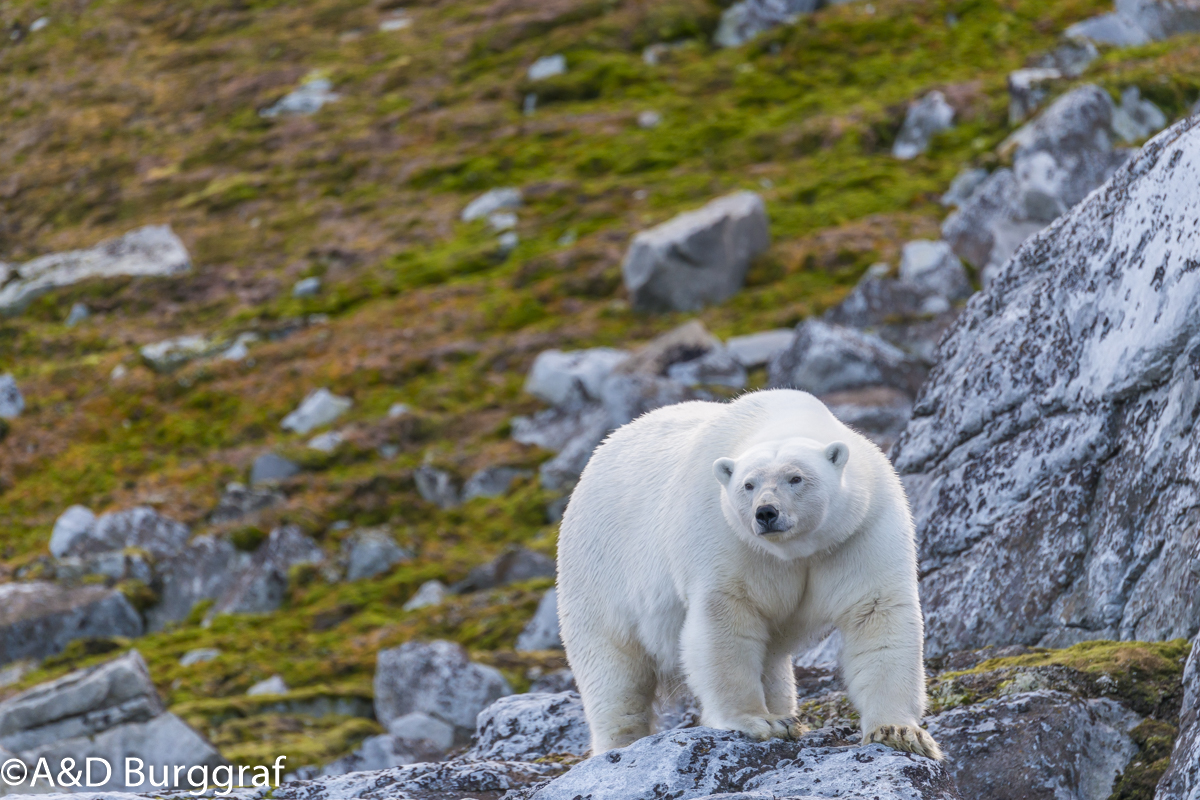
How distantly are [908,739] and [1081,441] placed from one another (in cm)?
335

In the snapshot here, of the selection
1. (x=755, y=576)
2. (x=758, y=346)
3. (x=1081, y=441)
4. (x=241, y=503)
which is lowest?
(x=758, y=346)

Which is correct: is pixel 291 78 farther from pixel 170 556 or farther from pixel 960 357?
pixel 960 357

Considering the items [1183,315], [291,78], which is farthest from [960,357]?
[291,78]

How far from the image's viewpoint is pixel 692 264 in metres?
31.9

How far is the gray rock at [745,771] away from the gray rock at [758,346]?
802 inches

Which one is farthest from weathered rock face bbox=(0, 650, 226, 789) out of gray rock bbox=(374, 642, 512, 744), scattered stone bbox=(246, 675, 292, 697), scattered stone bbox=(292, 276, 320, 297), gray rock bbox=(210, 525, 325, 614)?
scattered stone bbox=(292, 276, 320, 297)

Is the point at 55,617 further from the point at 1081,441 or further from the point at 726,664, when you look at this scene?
the point at 1081,441

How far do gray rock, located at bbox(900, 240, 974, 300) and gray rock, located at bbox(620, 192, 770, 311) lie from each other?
5015 millimetres

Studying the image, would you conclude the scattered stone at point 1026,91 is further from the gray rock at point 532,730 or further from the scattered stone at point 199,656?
the gray rock at point 532,730

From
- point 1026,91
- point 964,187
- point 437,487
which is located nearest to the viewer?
point 437,487

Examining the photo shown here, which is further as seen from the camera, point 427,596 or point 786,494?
point 427,596

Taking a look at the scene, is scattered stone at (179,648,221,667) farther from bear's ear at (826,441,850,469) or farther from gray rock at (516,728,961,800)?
bear's ear at (826,441,850,469)

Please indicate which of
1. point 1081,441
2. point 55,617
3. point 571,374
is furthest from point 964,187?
point 1081,441

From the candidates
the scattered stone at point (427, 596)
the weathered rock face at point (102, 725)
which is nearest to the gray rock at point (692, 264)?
the scattered stone at point (427, 596)
